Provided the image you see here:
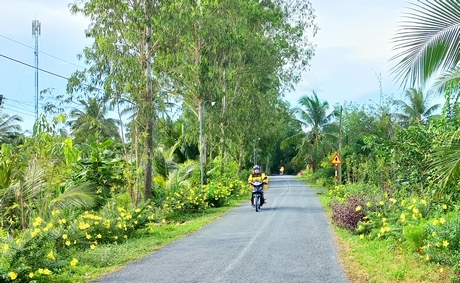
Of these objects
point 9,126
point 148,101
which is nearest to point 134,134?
point 148,101

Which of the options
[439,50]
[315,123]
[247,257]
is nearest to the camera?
[439,50]

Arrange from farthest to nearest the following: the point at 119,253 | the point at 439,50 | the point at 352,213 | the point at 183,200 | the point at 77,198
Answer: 1. the point at 183,200
2. the point at 77,198
3. the point at 352,213
4. the point at 119,253
5. the point at 439,50

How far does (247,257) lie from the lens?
8.90m

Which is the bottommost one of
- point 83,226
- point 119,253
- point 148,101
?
point 119,253

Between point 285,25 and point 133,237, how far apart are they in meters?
23.2

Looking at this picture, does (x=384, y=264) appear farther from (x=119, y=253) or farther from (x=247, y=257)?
(x=119, y=253)

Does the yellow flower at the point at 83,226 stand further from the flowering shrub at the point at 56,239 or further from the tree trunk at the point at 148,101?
the tree trunk at the point at 148,101

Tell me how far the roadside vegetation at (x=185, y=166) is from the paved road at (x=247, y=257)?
465 mm

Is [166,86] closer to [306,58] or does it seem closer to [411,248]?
[411,248]

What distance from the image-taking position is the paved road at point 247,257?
7.40 meters

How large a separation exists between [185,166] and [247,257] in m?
17.2

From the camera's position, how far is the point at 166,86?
67.3ft

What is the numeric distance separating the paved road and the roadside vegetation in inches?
18.3

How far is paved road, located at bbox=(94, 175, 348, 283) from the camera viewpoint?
24.3 ft
